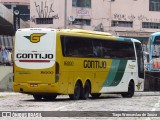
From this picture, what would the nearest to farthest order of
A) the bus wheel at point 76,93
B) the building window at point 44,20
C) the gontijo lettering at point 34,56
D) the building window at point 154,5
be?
1. the gontijo lettering at point 34,56
2. the bus wheel at point 76,93
3. the building window at point 44,20
4. the building window at point 154,5

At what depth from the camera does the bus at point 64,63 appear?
81.6 feet

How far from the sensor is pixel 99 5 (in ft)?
251

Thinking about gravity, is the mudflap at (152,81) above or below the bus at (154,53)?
below

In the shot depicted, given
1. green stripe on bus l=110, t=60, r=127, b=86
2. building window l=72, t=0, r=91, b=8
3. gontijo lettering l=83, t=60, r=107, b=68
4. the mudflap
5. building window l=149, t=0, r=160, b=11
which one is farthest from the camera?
building window l=149, t=0, r=160, b=11

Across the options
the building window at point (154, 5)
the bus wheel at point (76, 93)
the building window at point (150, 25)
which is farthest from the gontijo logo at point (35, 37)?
the building window at point (154, 5)

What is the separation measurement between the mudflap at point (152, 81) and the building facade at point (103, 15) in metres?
32.6

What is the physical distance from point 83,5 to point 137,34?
9.00 m

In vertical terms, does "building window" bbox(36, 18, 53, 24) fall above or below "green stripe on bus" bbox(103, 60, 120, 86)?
above

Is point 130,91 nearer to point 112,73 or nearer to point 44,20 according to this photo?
point 112,73

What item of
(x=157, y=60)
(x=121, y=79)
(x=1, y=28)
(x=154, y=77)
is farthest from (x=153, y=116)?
(x=1, y=28)

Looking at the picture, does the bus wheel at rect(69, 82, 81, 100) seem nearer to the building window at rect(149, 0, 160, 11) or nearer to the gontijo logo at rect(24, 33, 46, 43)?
the gontijo logo at rect(24, 33, 46, 43)

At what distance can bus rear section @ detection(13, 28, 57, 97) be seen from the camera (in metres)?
24.8

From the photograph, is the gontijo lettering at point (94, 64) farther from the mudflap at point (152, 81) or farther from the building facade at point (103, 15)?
the building facade at point (103, 15)

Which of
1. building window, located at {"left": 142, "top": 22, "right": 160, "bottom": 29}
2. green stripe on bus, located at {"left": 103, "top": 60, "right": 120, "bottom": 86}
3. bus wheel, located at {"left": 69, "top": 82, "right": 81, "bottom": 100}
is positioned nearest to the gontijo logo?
bus wheel, located at {"left": 69, "top": 82, "right": 81, "bottom": 100}
